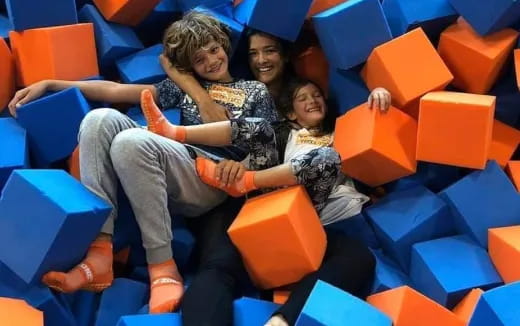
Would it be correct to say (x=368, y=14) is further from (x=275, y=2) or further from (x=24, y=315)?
(x=24, y=315)

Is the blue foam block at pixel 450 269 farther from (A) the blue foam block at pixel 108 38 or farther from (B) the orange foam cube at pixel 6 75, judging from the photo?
(B) the orange foam cube at pixel 6 75

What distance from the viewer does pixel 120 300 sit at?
147 cm

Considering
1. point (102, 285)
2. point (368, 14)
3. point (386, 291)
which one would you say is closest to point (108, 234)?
point (102, 285)

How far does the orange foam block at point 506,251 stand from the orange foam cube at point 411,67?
378 mm

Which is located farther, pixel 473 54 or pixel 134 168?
pixel 473 54

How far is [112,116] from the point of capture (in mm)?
1511

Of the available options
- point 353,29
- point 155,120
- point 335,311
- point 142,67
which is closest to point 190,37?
point 142,67

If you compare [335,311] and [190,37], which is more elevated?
[190,37]

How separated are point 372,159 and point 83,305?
0.74m

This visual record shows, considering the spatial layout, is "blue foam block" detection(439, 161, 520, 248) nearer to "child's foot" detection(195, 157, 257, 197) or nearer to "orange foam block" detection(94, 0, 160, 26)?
"child's foot" detection(195, 157, 257, 197)

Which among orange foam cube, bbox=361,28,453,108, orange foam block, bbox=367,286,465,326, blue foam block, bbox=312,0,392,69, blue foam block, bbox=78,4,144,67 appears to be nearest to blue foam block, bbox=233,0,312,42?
blue foam block, bbox=312,0,392,69

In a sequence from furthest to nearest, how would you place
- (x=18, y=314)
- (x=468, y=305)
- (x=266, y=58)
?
(x=266, y=58), (x=468, y=305), (x=18, y=314)

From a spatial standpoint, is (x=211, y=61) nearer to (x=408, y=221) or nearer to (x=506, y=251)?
(x=408, y=221)

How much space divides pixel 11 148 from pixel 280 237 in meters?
0.70
